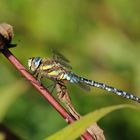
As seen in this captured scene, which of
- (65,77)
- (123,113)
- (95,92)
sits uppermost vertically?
(65,77)

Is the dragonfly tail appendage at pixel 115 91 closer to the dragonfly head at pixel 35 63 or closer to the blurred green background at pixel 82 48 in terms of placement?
the dragonfly head at pixel 35 63

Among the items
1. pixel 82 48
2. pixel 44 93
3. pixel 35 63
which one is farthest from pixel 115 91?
pixel 82 48

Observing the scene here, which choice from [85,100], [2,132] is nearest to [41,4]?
[85,100]

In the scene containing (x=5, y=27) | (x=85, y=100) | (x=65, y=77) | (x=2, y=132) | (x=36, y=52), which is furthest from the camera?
(x=36, y=52)

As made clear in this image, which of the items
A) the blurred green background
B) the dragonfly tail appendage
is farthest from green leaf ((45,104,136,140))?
the blurred green background

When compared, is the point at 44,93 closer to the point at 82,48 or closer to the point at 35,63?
the point at 35,63

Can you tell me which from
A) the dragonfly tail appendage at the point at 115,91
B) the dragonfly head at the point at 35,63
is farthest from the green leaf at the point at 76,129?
the dragonfly tail appendage at the point at 115,91

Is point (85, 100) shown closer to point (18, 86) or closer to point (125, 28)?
point (125, 28)

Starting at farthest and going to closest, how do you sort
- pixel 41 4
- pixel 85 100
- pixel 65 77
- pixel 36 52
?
pixel 41 4
pixel 36 52
pixel 85 100
pixel 65 77
